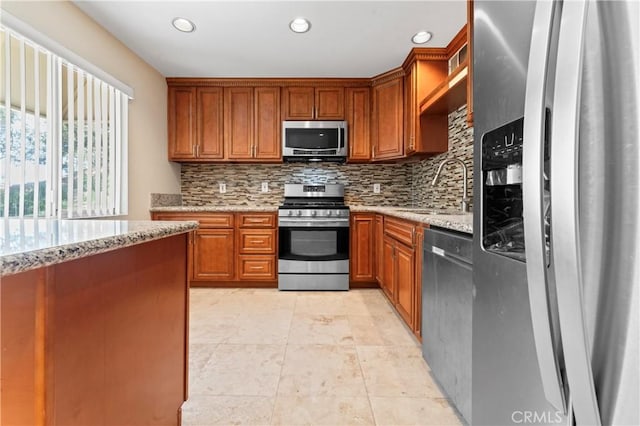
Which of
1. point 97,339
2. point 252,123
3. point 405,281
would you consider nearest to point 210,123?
point 252,123

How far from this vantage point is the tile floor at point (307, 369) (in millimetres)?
1369

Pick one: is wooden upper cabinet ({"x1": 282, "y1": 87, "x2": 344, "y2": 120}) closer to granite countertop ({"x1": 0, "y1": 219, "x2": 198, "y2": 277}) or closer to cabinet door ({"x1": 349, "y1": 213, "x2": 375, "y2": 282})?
cabinet door ({"x1": 349, "y1": 213, "x2": 375, "y2": 282})

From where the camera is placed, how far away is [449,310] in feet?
4.42

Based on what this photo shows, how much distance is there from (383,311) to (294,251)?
44.9 inches

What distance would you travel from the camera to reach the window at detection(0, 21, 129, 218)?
1.68 m

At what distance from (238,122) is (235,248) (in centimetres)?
147

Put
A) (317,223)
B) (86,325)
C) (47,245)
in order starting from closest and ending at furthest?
(47,245) → (86,325) → (317,223)

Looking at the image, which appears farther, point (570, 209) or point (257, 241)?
point (257, 241)

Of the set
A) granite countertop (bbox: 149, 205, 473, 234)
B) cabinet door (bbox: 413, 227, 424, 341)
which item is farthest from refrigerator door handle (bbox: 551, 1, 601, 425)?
cabinet door (bbox: 413, 227, 424, 341)

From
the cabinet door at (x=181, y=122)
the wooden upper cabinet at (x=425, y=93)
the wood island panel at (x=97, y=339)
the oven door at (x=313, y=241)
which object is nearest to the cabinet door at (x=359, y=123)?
the wooden upper cabinet at (x=425, y=93)

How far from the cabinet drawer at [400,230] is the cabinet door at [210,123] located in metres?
2.11

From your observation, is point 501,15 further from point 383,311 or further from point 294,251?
point 294,251

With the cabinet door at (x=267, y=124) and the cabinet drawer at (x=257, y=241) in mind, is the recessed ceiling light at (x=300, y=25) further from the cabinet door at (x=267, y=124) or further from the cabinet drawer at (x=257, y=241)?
the cabinet drawer at (x=257, y=241)

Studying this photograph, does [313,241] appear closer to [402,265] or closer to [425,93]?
[402,265]
